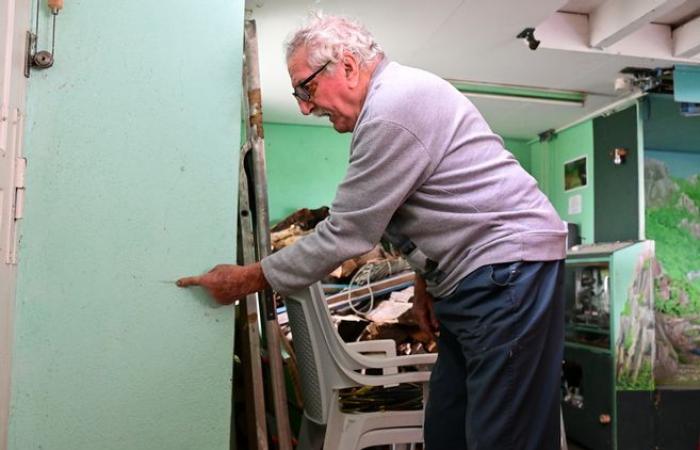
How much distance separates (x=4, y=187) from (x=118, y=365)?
0.45 metres

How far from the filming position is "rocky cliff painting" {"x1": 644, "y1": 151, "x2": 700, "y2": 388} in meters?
3.80

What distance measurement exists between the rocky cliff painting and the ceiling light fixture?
886mm

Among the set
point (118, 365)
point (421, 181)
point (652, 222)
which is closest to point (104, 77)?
point (118, 365)

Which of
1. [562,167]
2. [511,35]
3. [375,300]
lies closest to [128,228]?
[375,300]

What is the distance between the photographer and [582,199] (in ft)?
14.2

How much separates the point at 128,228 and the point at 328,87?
0.56m

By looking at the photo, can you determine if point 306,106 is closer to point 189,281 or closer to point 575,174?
point 189,281

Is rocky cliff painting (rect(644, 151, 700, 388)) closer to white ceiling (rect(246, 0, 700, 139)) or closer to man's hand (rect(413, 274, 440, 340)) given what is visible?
white ceiling (rect(246, 0, 700, 139))

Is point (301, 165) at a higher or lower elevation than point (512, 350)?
higher

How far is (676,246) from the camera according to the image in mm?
4117

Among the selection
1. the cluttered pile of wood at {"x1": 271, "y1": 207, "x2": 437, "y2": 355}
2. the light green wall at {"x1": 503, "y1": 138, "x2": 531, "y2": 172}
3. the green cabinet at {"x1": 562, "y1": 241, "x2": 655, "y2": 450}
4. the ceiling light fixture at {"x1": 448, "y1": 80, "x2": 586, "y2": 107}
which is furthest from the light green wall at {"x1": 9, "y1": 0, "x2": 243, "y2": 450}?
the light green wall at {"x1": 503, "y1": 138, "x2": 531, "y2": 172}

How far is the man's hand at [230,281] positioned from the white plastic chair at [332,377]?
0.28 meters

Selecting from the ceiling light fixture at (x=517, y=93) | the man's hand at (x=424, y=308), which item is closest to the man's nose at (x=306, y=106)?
the man's hand at (x=424, y=308)

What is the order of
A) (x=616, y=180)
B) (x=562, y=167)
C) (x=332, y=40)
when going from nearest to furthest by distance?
(x=332, y=40), (x=616, y=180), (x=562, y=167)
